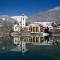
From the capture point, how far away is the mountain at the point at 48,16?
8.03 meters

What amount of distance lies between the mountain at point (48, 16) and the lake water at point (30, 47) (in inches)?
12.8

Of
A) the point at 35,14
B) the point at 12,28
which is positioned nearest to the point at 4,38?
the point at 12,28

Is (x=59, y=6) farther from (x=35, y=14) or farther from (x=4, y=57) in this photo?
(x=4, y=57)

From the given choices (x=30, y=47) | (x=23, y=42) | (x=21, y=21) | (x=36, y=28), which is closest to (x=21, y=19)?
(x=21, y=21)

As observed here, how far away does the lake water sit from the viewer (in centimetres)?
798

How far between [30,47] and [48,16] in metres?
0.67

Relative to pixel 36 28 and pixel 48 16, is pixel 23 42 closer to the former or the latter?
pixel 36 28

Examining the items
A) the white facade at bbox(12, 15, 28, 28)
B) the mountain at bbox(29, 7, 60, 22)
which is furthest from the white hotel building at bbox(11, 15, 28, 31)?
the mountain at bbox(29, 7, 60, 22)

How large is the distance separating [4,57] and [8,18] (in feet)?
2.37

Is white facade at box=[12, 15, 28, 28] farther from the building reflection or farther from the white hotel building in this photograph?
the building reflection

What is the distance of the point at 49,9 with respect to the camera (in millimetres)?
8039

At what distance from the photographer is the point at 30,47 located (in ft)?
26.3

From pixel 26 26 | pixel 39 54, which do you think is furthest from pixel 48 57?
pixel 26 26

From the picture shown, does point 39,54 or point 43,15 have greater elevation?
point 43,15
